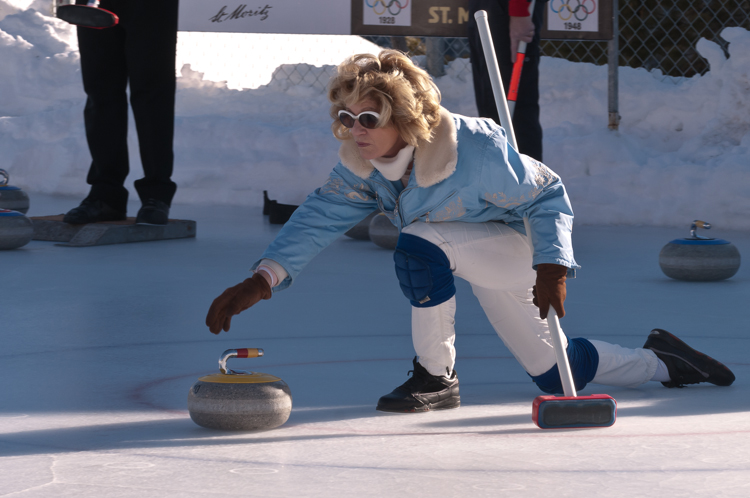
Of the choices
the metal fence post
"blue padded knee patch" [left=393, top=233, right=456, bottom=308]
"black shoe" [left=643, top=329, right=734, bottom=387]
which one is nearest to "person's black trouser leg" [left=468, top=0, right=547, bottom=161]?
the metal fence post

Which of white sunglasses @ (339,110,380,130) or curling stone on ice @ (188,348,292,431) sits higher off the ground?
white sunglasses @ (339,110,380,130)

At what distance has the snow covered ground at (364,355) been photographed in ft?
6.21

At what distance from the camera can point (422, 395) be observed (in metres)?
2.42

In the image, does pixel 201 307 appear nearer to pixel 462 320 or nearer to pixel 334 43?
pixel 462 320

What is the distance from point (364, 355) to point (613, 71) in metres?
5.48

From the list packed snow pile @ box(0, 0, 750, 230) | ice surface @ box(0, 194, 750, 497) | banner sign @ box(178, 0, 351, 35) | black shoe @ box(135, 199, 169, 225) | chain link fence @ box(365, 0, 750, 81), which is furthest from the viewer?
chain link fence @ box(365, 0, 750, 81)

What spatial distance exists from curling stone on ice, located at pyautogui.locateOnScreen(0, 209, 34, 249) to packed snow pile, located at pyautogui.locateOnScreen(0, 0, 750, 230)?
2.99m

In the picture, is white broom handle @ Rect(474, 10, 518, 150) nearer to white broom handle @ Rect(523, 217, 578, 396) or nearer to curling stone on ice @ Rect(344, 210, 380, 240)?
white broom handle @ Rect(523, 217, 578, 396)

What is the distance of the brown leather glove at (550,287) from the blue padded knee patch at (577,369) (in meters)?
0.30

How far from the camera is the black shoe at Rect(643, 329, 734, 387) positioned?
2652 mm

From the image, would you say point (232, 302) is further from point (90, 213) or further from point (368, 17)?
point (368, 17)

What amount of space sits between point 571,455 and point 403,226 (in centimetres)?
75

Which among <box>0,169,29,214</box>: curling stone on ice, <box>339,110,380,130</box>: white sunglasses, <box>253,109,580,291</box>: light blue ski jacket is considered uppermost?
<box>339,110,380,130</box>: white sunglasses

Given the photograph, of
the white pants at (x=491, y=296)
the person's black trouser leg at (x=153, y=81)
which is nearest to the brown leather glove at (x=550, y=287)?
the white pants at (x=491, y=296)
